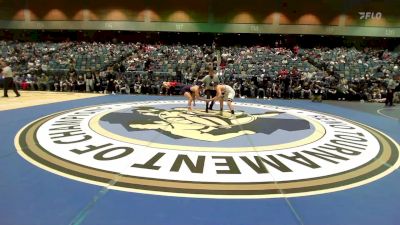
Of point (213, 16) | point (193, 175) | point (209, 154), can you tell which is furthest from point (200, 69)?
point (193, 175)

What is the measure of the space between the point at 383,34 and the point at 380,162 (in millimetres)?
24331

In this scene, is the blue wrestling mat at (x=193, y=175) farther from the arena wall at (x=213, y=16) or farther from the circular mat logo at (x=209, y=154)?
the arena wall at (x=213, y=16)

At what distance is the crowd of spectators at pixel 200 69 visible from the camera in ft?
49.9

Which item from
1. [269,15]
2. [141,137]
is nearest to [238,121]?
[141,137]

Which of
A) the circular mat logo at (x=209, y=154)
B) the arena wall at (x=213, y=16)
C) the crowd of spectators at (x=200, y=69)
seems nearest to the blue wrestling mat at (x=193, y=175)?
the circular mat logo at (x=209, y=154)

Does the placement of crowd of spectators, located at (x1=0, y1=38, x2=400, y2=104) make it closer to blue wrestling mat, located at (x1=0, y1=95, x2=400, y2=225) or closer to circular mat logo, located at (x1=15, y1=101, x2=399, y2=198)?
circular mat logo, located at (x1=15, y1=101, x2=399, y2=198)

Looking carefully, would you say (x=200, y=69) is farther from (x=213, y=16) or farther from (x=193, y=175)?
(x=193, y=175)

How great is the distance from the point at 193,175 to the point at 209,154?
844 millimetres

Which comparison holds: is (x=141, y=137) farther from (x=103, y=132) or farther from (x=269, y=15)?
(x=269, y=15)

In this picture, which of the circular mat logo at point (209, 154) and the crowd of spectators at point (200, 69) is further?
the crowd of spectators at point (200, 69)

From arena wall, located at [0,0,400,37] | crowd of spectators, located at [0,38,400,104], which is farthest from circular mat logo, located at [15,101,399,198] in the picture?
arena wall, located at [0,0,400,37]

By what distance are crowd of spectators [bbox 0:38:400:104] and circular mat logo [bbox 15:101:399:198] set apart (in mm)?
8540

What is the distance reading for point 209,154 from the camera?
429cm

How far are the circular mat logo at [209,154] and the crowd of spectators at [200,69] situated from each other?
8.54 m
